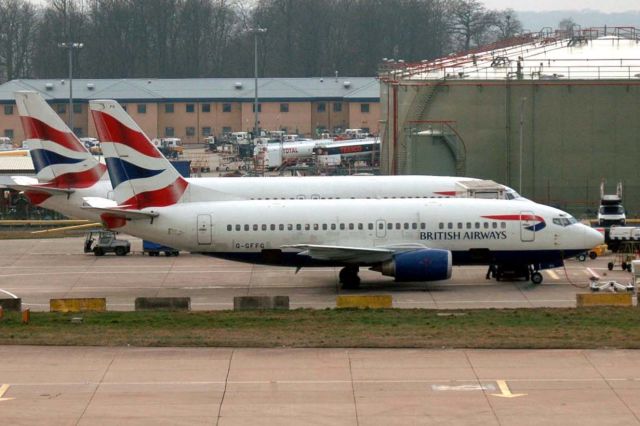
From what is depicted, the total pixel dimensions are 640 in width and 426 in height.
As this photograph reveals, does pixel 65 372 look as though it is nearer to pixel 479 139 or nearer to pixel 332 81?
A: pixel 479 139

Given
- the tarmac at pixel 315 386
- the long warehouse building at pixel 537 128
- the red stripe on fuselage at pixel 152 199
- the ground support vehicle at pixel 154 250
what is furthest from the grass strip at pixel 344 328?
the long warehouse building at pixel 537 128

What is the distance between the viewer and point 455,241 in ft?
169

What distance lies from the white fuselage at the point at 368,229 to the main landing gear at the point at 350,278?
114cm

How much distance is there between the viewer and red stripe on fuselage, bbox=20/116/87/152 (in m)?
61.7

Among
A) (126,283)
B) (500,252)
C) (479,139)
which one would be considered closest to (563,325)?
(500,252)

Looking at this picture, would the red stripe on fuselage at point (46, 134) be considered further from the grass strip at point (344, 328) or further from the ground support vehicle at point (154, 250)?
the grass strip at point (344, 328)

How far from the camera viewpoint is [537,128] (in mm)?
82375

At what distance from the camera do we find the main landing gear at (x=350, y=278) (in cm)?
5209

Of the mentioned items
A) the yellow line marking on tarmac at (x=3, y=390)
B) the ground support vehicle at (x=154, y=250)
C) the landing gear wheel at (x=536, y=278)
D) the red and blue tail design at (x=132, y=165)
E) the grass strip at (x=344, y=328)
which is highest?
the red and blue tail design at (x=132, y=165)

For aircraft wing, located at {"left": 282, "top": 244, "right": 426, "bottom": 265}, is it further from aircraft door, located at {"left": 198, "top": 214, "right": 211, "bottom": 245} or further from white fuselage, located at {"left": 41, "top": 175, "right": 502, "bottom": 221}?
white fuselage, located at {"left": 41, "top": 175, "right": 502, "bottom": 221}

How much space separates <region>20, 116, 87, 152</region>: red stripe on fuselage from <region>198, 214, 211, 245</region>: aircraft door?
1411 centimetres

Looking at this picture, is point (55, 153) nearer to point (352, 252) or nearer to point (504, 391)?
point (352, 252)

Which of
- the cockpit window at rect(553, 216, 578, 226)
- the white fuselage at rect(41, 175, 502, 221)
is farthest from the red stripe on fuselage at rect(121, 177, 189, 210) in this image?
the cockpit window at rect(553, 216, 578, 226)

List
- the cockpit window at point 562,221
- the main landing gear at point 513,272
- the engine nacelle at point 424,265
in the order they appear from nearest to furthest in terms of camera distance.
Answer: the engine nacelle at point 424,265
the cockpit window at point 562,221
the main landing gear at point 513,272
